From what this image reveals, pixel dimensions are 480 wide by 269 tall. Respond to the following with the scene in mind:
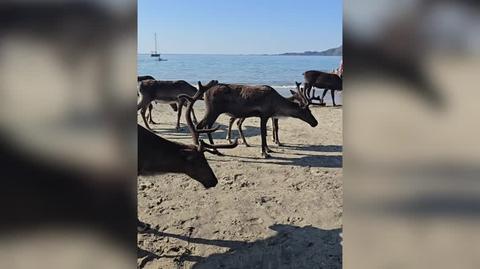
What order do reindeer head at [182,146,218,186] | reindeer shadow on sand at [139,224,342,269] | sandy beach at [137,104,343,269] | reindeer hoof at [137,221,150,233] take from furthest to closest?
reindeer head at [182,146,218,186], reindeer hoof at [137,221,150,233], sandy beach at [137,104,343,269], reindeer shadow on sand at [139,224,342,269]

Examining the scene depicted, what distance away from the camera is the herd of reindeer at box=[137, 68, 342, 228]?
4.20 metres

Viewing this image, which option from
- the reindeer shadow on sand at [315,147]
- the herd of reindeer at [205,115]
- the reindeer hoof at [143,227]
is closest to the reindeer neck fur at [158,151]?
the herd of reindeer at [205,115]

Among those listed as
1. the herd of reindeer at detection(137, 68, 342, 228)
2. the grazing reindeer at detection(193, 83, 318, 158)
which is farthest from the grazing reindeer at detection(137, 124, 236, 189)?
the grazing reindeer at detection(193, 83, 318, 158)

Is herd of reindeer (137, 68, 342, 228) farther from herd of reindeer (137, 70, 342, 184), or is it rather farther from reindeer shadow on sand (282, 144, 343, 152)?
reindeer shadow on sand (282, 144, 343, 152)

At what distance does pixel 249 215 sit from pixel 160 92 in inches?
251
